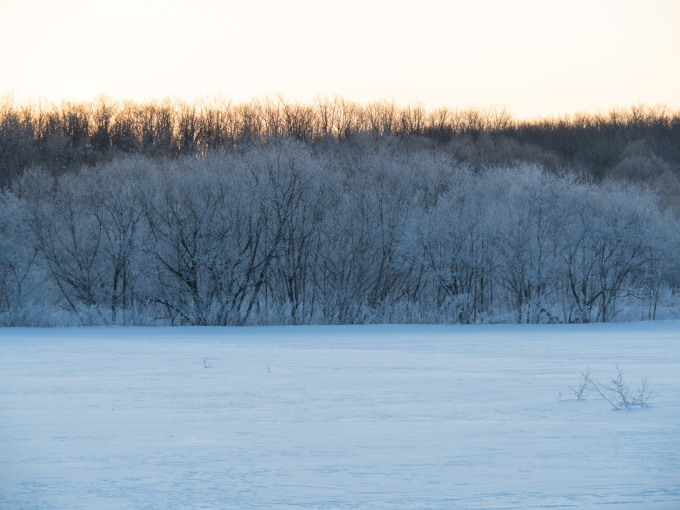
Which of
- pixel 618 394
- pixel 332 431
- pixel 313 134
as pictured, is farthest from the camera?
pixel 313 134

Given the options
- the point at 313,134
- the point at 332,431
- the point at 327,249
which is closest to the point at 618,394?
the point at 332,431

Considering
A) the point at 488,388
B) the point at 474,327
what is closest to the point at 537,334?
the point at 474,327

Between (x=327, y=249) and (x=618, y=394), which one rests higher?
(x=327, y=249)

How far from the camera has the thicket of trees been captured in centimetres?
2388

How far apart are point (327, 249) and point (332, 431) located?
57.8 feet

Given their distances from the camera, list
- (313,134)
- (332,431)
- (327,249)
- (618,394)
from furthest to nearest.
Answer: (313,134), (327,249), (618,394), (332,431)

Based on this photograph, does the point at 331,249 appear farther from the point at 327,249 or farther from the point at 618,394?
the point at 618,394

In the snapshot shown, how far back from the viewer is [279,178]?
2503cm

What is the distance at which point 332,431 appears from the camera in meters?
7.57

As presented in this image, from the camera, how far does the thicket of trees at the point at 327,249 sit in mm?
23875

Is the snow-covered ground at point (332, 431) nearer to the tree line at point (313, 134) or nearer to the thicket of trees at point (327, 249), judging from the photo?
the thicket of trees at point (327, 249)

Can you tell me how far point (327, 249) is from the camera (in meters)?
25.1

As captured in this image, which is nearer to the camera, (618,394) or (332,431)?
(332,431)

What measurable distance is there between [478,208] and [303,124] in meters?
43.3
